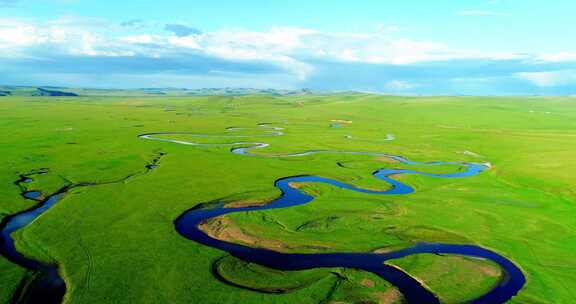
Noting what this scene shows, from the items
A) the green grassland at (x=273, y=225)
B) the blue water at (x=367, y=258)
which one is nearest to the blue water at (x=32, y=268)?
the green grassland at (x=273, y=225)

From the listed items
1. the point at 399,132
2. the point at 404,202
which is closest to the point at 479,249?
the point at 404,202

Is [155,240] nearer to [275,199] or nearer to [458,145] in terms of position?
[275,199]

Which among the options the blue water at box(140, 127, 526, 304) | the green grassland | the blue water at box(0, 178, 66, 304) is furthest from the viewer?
the blue water at box(140, 127, 526, 304)

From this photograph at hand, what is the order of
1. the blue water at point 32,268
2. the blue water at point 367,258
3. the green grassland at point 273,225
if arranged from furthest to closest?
the blue water at point 367,258, the green grassland at point 273,225, the blue water at point 32,268

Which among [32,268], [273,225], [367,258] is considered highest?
[273,225]

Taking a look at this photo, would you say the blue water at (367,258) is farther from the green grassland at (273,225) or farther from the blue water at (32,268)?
the blue water at (32,268)

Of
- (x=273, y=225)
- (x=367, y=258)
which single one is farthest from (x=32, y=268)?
(x=367, y=258)

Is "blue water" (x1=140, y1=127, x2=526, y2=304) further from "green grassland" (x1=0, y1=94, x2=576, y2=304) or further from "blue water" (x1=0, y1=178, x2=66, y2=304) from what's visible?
"blue water" (x1=0, y1=178, x2=66, y2=304)

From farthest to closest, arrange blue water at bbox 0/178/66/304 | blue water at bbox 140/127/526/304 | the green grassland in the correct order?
blue water at bbox 140/127/526/304 → the green grassland → blue water at bbox 0/178/66/304

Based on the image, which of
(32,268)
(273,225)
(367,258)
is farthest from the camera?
(273,225)

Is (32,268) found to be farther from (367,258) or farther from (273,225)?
(367,258)

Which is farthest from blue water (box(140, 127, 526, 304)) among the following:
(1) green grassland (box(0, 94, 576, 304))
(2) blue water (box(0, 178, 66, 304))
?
(2) blue water (box(0, 178, 66, 304))

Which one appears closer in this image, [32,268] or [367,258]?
[32,268]
